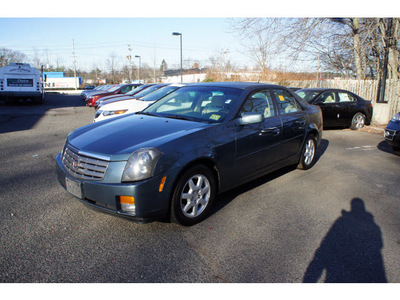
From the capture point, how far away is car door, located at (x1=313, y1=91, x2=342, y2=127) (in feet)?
32.7

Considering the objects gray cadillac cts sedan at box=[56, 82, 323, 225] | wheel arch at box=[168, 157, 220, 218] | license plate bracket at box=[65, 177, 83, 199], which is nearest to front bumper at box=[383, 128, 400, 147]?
gray cadillac cts sedan at box=[56, 82, 323, 225]

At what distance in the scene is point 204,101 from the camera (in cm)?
438

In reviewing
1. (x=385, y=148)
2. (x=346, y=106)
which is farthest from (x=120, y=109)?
(x=346, y=106)

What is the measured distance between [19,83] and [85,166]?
70.3 feet

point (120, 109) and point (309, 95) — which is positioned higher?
point (309, 95)

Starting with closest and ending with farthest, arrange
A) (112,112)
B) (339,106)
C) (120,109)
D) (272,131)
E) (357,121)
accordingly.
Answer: (272,131) < (112,112) < (120,109) < (339,106) < (357,121)

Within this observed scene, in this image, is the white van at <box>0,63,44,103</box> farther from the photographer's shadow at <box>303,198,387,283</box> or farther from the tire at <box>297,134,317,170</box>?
the photographer's shadow at <box>303,198,387,283</box>

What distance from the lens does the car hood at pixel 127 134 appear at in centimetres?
317

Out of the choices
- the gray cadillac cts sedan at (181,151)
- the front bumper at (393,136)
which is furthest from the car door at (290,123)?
the front bumper at (393,136)

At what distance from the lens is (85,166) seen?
10.5ft

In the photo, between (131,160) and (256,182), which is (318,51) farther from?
(131,160)

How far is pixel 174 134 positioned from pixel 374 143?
24.8 ft

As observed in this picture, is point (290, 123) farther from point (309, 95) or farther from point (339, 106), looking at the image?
point (339, 106)

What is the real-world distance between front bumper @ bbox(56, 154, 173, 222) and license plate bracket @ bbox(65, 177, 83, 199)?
0.02m
